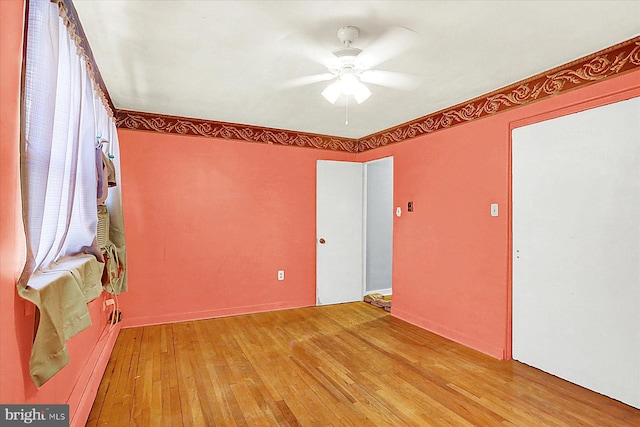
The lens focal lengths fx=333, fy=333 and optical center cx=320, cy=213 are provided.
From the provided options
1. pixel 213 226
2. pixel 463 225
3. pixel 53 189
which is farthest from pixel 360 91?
pixel 213 226

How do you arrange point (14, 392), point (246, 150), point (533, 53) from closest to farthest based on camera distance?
1. point (14, 392)
2. point (533, 53)
3. point (246, 150)

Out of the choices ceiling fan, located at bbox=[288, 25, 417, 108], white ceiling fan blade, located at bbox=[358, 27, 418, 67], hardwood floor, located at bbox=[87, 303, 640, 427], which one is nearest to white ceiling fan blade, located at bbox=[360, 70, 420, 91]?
ceiling fan, located at bbox=[288, 25, 417, 108]

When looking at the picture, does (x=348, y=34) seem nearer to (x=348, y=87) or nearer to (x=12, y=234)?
(x=348, y=87)

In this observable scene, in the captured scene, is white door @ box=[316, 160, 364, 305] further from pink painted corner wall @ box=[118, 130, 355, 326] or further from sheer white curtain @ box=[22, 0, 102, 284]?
sheer white curtain @ box=[22, 0, 102, 284]

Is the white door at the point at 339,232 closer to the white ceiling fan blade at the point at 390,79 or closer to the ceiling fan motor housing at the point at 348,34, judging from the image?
the white ceiling fan blade at the point at 390,79

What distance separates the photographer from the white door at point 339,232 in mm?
4660

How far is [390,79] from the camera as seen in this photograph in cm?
272

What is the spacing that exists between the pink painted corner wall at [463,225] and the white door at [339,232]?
2.54ft

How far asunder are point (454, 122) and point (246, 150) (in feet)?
8.07

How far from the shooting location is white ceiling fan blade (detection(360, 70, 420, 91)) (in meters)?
2.60

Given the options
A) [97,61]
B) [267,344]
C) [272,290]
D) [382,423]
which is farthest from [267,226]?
[382,423]

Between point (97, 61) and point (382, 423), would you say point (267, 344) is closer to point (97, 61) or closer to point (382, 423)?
point (382, 423)

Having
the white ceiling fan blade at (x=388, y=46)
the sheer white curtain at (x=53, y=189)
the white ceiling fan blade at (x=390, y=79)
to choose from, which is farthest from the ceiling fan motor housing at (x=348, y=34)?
the sheer white curtain at (x=53, y=189)

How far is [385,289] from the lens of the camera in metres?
5.49
